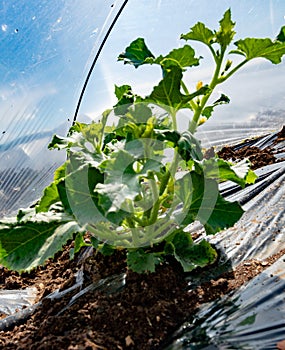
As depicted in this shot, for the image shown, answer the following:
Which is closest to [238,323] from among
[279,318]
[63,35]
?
[279,318]

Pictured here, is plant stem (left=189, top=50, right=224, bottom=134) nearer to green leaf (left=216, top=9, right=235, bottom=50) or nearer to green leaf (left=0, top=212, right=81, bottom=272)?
green leaf (left=216, top=9, right=235, bottom=50)

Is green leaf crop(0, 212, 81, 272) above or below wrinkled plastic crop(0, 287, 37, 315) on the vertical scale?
above

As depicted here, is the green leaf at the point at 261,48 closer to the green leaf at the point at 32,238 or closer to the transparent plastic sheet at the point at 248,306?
the transparent plastic sheet at the point at 248,306

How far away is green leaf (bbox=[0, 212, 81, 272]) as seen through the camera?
1446mm

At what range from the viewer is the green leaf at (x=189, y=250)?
155 centimetres

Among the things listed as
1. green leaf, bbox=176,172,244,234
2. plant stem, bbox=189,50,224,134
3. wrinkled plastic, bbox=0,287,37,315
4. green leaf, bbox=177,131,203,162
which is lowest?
wrinkled plastic, bbox=0,287,37,315

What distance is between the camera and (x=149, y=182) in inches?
60.7

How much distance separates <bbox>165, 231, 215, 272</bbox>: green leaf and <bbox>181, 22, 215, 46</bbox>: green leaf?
849mm

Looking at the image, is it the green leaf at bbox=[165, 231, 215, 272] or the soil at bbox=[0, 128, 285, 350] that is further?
the green leaf at bbox=[165, 231, 215, 272]

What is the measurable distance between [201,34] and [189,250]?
93 centimetres

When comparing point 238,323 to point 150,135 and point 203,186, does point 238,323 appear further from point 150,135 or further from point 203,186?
point 150,135

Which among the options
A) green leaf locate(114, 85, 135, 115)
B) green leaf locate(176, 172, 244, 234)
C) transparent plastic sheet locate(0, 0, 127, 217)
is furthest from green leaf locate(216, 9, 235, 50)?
transparent plastic sheet locate(0, 0, 127, 217)

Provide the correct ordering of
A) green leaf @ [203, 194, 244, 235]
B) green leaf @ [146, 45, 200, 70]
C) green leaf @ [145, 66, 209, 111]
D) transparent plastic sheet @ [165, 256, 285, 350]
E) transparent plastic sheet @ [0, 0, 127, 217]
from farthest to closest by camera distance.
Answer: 1. transparent plastic sheet @ [0, 0, 127, 217]
2. green leaf @ [146, 45, 200, 70]
3. green leaf @ [203, 194, 244, 235]
4. green leaf @ [145, 66, 209, 111]
5. transparent plastic sheet @ [165, 256, 285, 350]

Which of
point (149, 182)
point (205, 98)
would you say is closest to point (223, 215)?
point (149, 182)
